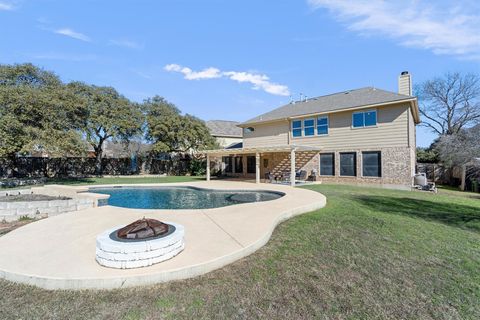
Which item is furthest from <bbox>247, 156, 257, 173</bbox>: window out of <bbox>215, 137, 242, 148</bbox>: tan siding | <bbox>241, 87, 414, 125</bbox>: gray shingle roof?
<bbox>215, 137, 242, 148</bbox>: tan siding

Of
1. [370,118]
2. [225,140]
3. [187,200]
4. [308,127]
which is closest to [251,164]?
[308,127]

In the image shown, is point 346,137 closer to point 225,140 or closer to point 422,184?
point 422,184

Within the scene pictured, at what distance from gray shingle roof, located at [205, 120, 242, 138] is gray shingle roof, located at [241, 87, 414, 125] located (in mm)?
10390

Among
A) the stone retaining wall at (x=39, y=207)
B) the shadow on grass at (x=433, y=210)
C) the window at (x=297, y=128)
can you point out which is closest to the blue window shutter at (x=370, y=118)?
the window at (x=297, y=128)

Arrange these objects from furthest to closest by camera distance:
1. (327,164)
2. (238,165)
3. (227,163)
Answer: (227,163) → (238,165) → (327,164)

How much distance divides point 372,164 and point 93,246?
1502 centimetres

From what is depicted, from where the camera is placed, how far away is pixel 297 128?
18.5 m

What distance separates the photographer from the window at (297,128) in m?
18.3

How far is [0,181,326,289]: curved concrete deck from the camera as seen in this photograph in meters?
3.29

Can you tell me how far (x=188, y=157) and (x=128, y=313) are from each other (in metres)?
25.1

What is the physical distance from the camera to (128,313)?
106 inches

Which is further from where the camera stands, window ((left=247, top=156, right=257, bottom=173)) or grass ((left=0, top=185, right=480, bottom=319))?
window ((left=247, top=156, right=257, bottom=173))

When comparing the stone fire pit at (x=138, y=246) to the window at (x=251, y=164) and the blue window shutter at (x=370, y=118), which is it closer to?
the blue window shutter at (x=370, y=118)

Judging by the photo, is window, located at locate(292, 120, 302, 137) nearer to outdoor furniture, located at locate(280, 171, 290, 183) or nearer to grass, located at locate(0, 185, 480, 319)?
outdoor furniture, located at locate(280, 171, 290, 183)
